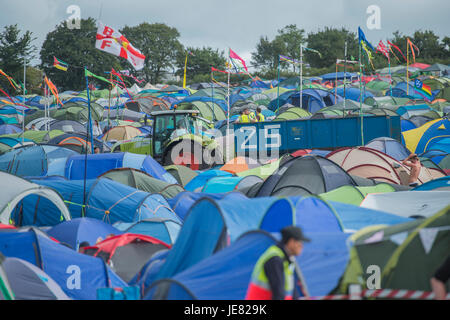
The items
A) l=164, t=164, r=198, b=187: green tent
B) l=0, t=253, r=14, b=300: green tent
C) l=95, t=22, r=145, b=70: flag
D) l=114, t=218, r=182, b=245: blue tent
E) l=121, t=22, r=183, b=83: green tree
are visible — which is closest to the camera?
l=0, t=253, r=14, b=300: green tent

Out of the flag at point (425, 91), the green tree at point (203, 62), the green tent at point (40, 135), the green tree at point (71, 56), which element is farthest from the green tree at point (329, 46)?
the green tent at point (40, 135)

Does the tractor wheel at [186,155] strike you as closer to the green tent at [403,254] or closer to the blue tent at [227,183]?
the blue tent at [227,183]

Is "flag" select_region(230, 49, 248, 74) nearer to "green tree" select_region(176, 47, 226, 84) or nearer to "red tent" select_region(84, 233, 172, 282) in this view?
"red tent" select_region(84, 233, 172, 282)

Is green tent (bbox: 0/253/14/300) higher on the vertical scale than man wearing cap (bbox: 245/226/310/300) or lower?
lower

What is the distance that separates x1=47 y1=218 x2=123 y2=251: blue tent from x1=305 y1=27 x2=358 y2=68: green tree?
61.1m

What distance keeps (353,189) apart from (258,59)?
76.3 meters

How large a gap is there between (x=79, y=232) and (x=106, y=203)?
96.4 inches

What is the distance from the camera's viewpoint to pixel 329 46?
232ft

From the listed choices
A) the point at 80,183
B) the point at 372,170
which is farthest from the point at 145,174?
the point at 372,170

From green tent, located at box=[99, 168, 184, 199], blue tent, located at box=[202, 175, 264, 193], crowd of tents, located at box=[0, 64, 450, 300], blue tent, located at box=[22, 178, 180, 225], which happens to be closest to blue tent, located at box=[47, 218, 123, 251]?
crowd of tents, located at box=[0, 64, 450, 300]

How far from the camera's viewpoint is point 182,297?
4.87 metres

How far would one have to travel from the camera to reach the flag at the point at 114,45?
1591cm

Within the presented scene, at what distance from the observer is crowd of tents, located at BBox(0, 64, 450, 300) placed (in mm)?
5223
